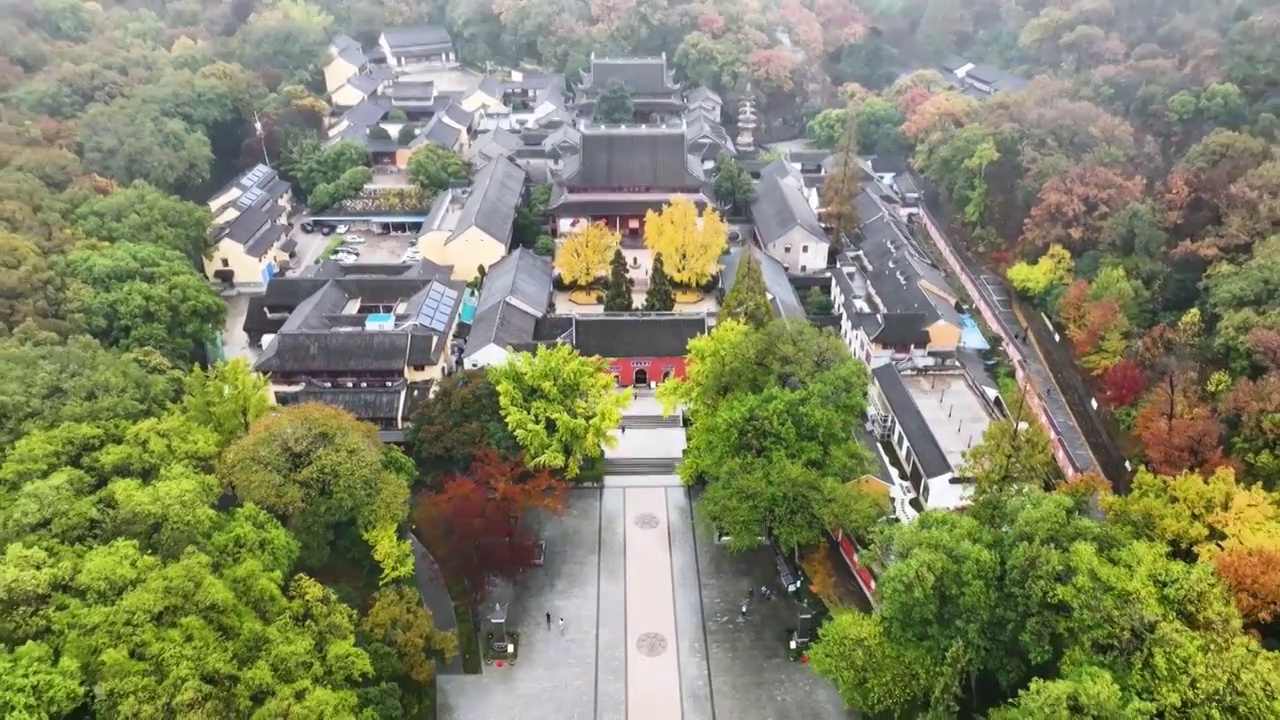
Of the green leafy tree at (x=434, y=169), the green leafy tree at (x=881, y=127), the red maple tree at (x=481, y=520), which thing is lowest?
the red maple tree at (x=481, y=520)

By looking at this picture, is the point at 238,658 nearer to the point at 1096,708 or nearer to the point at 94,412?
the point at 94,412

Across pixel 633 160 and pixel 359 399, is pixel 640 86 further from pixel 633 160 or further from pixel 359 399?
pixel 359 399

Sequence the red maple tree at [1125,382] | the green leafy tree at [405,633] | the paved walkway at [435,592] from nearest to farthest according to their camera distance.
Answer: the green leafy tree at [405,633]
the paved walkway at [435,592]
the red maple tree at [1125,382]

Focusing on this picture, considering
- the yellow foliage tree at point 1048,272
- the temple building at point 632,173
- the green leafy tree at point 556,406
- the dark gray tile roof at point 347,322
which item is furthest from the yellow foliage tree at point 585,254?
the yellow foliage tree at point 1048,272

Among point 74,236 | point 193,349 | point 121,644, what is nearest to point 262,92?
point 74,236

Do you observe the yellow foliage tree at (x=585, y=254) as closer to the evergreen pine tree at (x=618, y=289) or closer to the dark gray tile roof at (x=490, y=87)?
the evergreen pine tree at (x=618, y=289)

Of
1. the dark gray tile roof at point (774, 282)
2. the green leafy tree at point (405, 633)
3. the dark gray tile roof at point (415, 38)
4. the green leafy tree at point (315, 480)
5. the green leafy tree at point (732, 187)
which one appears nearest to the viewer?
the green leafy tree at point (405, 633)
